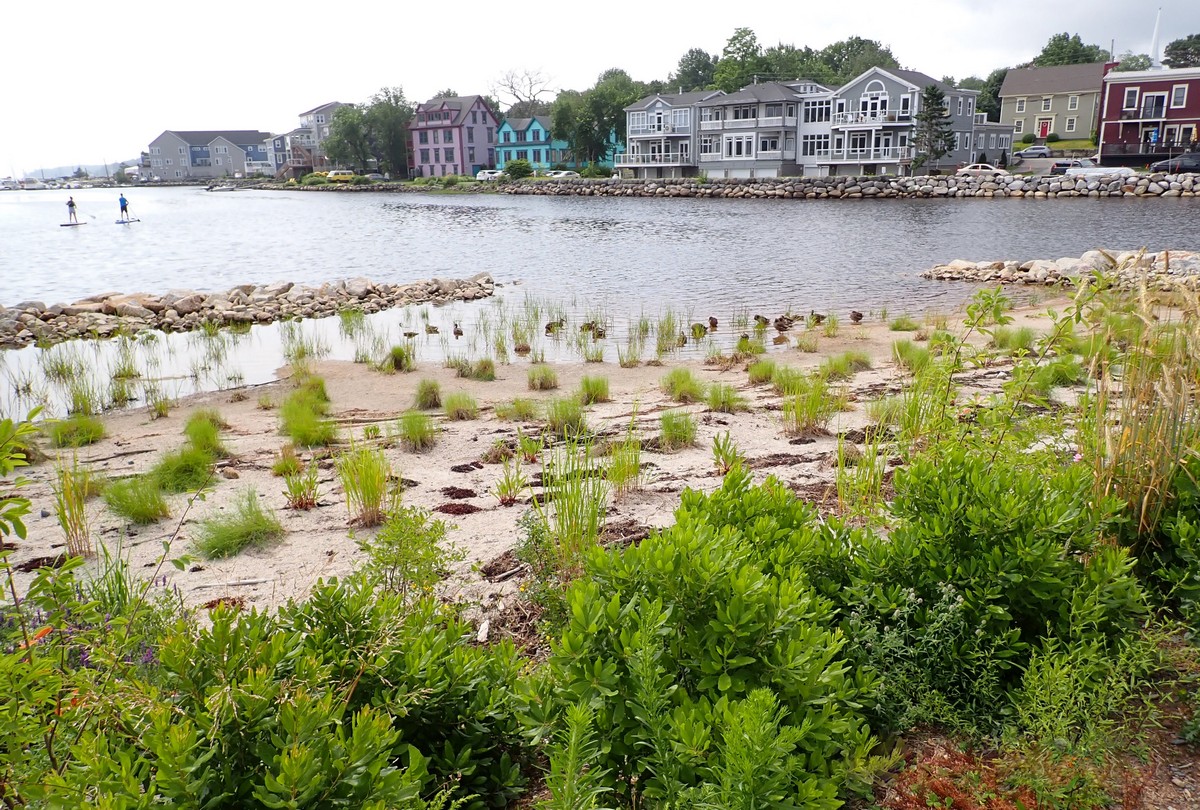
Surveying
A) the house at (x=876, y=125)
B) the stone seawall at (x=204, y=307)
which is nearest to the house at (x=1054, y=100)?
the house at (x=876, y=125)

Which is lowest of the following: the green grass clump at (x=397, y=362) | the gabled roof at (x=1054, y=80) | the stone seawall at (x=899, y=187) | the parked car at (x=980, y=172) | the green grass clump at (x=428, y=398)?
the green grass clump at (x=397, y=362)

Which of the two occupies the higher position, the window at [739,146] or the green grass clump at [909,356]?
the window at [739,146]

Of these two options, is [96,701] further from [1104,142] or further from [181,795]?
[1104,142]

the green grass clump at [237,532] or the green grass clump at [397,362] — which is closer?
the green grass clump at [237,532]

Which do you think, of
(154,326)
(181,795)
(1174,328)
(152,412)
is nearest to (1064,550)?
(1174,328)

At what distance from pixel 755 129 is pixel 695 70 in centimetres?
5322

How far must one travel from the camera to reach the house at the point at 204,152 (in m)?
155

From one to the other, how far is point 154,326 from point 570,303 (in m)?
9.54

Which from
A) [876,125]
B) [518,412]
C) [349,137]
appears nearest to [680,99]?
[876,125]

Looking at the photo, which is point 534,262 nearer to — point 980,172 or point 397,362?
point 397,362

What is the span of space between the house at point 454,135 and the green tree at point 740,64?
99.9 ft

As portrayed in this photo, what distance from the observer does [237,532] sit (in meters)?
5.53

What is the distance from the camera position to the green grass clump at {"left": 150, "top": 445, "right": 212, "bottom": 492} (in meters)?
6.93

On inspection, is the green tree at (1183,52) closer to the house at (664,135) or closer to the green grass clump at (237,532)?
the house at (664,135)
